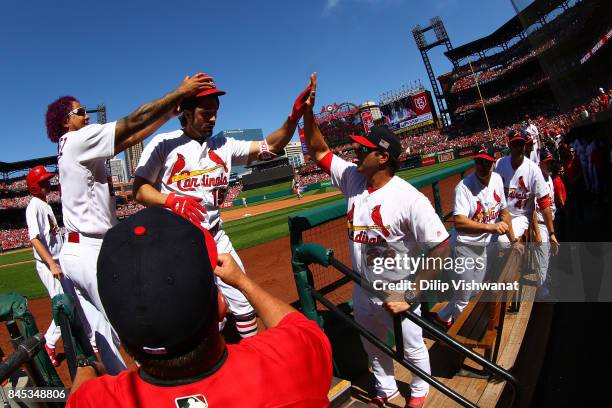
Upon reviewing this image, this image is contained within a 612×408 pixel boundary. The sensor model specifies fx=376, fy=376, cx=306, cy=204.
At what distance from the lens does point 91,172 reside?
7.97 feet

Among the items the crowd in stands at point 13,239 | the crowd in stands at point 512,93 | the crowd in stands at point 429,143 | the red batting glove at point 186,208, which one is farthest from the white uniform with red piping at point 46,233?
the crowd in stands at point 512,93

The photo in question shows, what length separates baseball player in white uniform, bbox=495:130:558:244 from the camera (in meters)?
4.88

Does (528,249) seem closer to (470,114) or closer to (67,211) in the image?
(67,211)

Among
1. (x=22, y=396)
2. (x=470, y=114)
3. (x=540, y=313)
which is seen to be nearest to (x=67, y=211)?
(x=22, y=396)

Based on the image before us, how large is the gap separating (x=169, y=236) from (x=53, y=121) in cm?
229

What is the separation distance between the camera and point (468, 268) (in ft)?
14.2

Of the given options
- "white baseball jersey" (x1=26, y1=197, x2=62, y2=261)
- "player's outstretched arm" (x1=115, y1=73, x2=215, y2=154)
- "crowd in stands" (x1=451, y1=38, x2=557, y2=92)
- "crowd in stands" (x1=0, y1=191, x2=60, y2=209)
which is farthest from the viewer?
"crowd in stands" (x1=451, y1=38, x2=557, y2=92)

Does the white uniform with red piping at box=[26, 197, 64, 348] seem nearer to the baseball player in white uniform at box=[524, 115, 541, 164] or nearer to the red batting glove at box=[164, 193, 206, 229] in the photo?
the red batting glove at box=[164, 193, 206, 229]

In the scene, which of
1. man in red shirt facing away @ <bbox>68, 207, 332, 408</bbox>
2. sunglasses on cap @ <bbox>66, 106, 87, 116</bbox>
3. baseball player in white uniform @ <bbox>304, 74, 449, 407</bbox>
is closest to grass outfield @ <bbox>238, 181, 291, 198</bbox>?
baseball player in white uniform @ <bbox>304, 74, 449, 407</bbox>

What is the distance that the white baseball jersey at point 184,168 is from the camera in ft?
8.69

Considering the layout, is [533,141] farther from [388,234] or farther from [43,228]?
[43,228]

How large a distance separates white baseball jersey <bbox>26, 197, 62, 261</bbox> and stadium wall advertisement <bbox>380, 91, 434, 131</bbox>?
6211cm

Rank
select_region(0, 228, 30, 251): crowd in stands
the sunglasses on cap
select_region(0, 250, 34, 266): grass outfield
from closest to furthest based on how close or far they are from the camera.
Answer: the sunglasses on cap → select_region(0, 250, 34, 266): grass outfield → select_region(0, 228, 30, 251): crowd in stands

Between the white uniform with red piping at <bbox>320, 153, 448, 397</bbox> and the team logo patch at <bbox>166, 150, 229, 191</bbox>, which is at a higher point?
the team logo patch at <bbox>166, 150, 229, 191</bbox>
